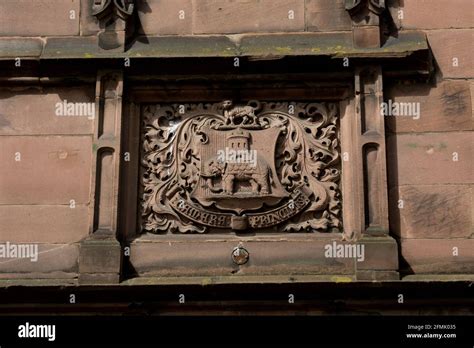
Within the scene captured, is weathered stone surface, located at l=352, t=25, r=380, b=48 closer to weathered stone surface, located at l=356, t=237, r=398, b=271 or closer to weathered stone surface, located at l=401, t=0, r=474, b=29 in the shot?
weathered stone surface, located at l=401, t=0, r=474, b=29

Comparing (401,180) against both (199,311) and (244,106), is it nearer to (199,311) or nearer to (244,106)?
(244,106)

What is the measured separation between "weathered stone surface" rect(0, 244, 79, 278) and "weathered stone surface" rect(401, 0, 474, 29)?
4.15 metres

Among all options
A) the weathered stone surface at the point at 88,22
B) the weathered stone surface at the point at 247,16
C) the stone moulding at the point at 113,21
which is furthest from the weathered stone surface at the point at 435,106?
the weathered stone surface at the point at 88,22

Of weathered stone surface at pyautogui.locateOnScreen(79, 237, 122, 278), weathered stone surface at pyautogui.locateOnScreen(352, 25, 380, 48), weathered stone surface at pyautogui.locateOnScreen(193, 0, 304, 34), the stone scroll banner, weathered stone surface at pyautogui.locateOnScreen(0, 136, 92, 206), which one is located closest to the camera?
weathered stone surface at pyautogui.locateOnScreen(79, 237, 122, 278)

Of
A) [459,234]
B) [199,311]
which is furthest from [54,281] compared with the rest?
[459,234]

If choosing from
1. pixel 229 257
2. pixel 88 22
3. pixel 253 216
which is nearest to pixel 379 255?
pixel 253 216

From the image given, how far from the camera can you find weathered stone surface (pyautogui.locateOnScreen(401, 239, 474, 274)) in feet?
24.5

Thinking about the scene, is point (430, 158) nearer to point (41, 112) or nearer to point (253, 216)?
point (253, 216)

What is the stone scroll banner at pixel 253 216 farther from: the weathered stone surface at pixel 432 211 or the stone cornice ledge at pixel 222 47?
the stone cornice ledge at pixel 222 47

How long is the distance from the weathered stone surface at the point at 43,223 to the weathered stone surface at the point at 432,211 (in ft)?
10.1

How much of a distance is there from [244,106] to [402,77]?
64.7 inches

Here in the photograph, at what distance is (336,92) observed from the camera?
8.08m

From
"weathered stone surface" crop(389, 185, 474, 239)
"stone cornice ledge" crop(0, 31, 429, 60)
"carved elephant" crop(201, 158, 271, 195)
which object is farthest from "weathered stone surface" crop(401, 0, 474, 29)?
"carved elephant" crop(201, 158, 271, 195)

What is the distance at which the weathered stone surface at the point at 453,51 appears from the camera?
8.02m
